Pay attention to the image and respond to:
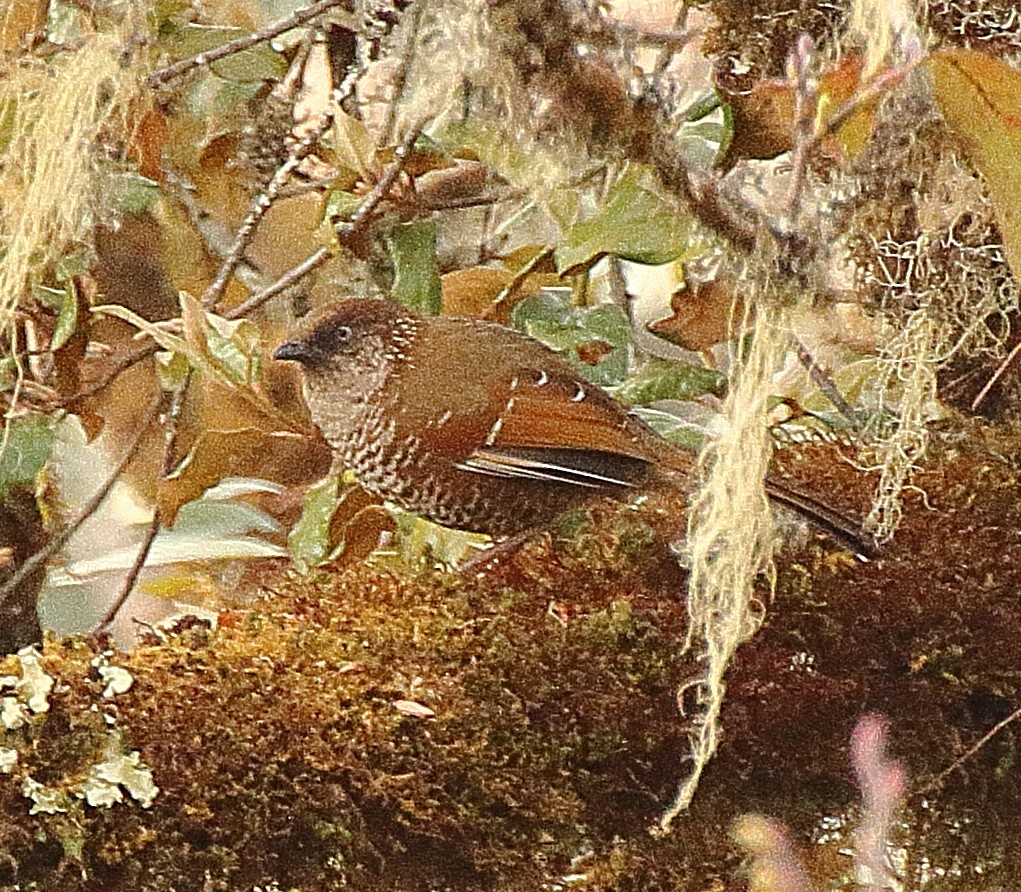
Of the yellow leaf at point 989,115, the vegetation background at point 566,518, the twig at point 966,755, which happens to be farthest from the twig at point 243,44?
the twig at point 966,755

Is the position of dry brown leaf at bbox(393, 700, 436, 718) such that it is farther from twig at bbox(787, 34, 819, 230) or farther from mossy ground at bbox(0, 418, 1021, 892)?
twig at bbox(787, 34, 819, 230)

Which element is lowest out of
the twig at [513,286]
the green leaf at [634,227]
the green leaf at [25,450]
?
the green leaf at [25,450]

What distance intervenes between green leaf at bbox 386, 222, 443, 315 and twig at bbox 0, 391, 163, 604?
19cm

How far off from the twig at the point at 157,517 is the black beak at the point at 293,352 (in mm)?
120

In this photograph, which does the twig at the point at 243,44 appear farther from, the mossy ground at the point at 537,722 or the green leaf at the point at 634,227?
the mossy ground at the point at 537,722

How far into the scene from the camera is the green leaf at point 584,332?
0.80 meters

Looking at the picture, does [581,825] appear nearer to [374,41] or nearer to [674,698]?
[674,698]

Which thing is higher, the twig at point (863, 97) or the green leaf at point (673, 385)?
the twig at point (863, 97)

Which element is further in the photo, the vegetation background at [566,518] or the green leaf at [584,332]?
the green leaf at [584,332]

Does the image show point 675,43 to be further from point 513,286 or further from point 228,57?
point 228,57

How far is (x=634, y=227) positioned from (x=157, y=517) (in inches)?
13.7

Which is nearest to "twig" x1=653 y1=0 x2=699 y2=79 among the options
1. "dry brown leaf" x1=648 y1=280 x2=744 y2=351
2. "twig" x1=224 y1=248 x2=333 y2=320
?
"dry brown leaf" x1=648 y1=280 x2=744 y2=351

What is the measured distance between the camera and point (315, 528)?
0.79 m

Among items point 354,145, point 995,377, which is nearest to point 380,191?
point 354,145
